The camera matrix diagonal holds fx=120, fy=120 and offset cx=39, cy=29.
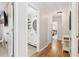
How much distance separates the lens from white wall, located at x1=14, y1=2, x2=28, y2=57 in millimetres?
1450

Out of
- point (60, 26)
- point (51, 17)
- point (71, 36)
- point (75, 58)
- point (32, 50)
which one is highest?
point (51, 17)

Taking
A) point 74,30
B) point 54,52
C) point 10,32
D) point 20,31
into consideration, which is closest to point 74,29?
point 74,30

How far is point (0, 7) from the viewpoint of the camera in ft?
4.73

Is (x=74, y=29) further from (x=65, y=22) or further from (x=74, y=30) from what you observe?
(x=65, y=22)

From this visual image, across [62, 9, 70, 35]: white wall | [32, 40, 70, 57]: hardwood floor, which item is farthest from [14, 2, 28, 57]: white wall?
[62, 9, 70, 35]: white wall

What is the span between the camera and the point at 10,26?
1440mm

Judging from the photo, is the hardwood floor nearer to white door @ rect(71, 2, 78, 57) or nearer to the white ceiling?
white door @ rect(71, 2, 78, 57)

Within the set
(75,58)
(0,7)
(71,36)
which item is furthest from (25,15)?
(75,58)

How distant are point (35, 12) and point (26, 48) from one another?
450 mm

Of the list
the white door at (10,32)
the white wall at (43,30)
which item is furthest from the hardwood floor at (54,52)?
the white door at (10,32)

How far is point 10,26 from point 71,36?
29.5 inches

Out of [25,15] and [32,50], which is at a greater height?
[25,15]

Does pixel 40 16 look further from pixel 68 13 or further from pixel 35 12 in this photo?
pixel 68 13

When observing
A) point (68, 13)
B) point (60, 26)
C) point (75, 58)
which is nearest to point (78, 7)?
point (68, 13)
